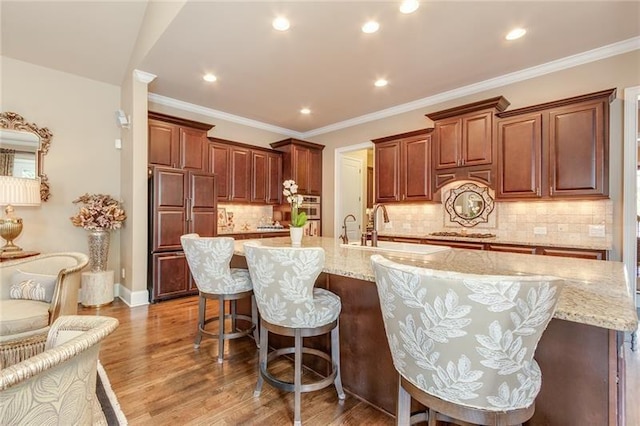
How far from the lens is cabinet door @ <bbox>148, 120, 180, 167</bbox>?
4188mm

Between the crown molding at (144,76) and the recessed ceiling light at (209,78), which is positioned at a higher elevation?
the recessed ceiling light at (209,78)

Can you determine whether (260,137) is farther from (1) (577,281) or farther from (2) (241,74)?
(1) (577,281)

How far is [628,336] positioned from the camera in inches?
113

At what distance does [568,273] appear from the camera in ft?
5.19

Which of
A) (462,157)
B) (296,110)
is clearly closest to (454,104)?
(462,157)

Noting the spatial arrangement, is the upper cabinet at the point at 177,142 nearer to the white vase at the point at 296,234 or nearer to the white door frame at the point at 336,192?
the white door frame at the point at 336,192

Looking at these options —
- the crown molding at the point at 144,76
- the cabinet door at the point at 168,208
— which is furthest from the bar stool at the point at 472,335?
the crown molding at the point at 144,76

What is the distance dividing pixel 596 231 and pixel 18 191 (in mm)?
5945

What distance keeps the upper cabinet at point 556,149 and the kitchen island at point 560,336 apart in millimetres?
1744

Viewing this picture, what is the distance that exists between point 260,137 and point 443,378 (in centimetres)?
560

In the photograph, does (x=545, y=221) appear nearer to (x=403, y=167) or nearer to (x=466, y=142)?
(x=466, y=142)

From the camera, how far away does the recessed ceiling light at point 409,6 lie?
247cm

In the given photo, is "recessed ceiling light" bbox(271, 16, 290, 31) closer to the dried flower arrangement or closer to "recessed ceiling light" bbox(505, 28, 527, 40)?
"recessed ceiling light" bbox(505, 28, 527, 40)

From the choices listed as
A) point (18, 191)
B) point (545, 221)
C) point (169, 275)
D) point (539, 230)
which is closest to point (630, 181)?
point (545, 221)
